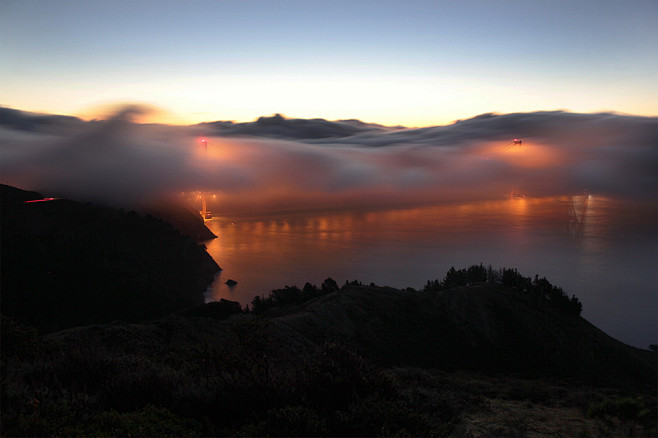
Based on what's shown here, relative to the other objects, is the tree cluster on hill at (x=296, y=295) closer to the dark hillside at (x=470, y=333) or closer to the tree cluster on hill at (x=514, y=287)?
the tree cluster on hill at (x=514, y=287)

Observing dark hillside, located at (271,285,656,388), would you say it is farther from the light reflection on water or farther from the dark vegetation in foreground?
the light reflection on water

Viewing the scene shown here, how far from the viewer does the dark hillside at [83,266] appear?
69.9 metres

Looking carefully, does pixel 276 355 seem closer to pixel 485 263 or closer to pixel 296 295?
pixel 296 295

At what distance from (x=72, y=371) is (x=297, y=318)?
93.1 feet

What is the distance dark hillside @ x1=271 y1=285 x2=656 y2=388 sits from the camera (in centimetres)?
3688

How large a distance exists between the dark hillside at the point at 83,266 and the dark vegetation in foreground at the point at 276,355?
0.37m

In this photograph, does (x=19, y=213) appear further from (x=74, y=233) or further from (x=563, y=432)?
(x=563, y=432)

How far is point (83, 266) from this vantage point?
3226 inches

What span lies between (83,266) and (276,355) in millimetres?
80070

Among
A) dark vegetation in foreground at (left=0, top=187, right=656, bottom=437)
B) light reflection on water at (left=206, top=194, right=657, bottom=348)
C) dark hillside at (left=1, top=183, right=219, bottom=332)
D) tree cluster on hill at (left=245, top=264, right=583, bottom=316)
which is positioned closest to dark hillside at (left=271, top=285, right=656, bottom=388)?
dark vegetation in foreground at (left=0, top=187, right=656, bottom=437)

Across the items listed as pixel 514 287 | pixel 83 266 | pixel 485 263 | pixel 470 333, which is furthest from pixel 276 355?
pixel 485 263

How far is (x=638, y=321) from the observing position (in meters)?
95.8

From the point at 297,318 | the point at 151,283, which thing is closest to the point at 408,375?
the point at 297,318

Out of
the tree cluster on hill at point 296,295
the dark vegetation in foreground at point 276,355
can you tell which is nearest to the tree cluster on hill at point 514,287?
the tree cluster on hill at point 296,295
